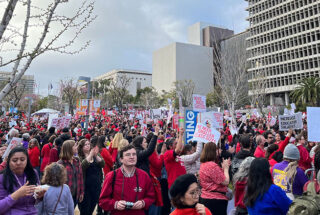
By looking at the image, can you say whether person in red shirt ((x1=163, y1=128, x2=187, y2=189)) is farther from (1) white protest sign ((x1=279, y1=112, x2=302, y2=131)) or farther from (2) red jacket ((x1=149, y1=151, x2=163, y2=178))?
(1) white protest sign ((x1=279, y1=112, x2=302, y2=131))

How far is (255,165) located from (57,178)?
244cm

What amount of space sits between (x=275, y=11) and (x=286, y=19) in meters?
3.42

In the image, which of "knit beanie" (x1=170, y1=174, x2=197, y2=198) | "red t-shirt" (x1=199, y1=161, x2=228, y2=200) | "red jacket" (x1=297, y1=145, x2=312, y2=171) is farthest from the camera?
"red jacket" (x1=297, y1=145, x2=312, y2=171)

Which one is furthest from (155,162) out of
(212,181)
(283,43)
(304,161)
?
(283,43)

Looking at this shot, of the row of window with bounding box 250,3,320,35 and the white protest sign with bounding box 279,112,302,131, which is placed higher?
the row of window with bounding box 250,3,320,35

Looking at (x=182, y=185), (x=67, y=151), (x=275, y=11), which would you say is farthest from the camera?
(x=275, y=11)

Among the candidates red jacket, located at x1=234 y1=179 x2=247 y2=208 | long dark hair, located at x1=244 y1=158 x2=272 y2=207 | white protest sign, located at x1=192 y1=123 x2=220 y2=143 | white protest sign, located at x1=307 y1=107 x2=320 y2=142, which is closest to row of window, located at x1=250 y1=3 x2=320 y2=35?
white protest sign, located at x1=307 y1=107 x2=320 y2=142

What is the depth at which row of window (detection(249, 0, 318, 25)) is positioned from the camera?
54938 mm

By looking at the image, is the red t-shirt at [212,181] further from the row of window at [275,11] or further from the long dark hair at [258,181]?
the row of window at [275,11]

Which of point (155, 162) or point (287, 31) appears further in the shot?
point (287, 31)

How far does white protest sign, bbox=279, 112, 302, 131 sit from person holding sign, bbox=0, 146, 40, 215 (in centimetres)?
719

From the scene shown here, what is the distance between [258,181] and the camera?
2.95 meters

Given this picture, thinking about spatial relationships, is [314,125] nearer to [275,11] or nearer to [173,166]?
[173,166]

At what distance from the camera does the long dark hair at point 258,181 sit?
2.92 meters
